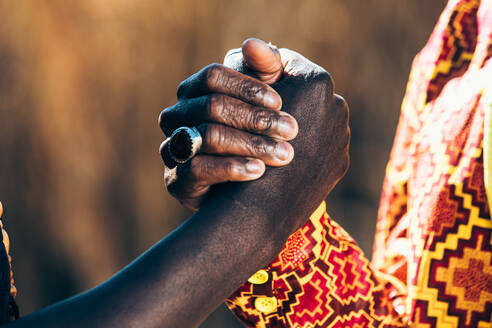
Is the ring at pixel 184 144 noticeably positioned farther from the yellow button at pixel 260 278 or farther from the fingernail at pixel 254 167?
the yellow button at pixel 260 278

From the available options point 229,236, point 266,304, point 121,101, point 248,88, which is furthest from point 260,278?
point 121,101

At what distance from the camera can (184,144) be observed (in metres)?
0.63

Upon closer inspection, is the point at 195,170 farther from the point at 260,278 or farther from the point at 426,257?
the point at 426,257

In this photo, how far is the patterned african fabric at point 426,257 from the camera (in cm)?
72

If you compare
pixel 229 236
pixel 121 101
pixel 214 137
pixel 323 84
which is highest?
pixel 121 101

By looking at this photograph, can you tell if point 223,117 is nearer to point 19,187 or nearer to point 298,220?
point 298,220

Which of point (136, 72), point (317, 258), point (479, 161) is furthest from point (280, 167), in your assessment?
point (136, 72)

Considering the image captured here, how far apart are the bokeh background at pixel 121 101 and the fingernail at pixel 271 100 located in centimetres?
146

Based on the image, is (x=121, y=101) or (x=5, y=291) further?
(x=121, y=101)

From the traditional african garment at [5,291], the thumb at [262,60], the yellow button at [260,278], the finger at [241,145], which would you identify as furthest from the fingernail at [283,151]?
the traditional african garment at [5,291]

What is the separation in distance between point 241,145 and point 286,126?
6cm

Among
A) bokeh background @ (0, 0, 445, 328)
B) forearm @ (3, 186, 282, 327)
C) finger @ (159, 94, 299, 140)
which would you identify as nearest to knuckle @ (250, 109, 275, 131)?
finger @ (159, 94, 299, 140)

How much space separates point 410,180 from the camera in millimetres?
895

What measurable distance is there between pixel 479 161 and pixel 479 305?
21 centimetres
